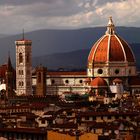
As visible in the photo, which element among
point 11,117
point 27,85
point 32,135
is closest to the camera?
point 32,135

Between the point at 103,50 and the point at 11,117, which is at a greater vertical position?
the point at 103,50

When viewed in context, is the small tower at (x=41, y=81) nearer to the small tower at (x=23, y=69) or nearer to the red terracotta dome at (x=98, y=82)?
the small tower at (x=23, y=69)

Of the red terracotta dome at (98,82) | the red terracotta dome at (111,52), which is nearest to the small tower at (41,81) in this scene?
the red terracotta dome at (111,52)

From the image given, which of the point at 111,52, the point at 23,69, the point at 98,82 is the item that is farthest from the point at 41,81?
the point at 111,52

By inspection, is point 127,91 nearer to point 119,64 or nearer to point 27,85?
point 119,64

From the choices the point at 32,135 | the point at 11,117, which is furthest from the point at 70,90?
the point at 32,135

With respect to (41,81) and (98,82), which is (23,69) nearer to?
(41,81)

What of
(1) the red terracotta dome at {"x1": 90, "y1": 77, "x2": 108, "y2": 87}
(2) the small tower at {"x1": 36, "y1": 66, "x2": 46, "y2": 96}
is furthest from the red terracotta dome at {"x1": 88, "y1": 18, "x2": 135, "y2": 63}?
(2) the small tower at {"x1": 36, "y1": 66, "x2": 46, "y2": 96}
